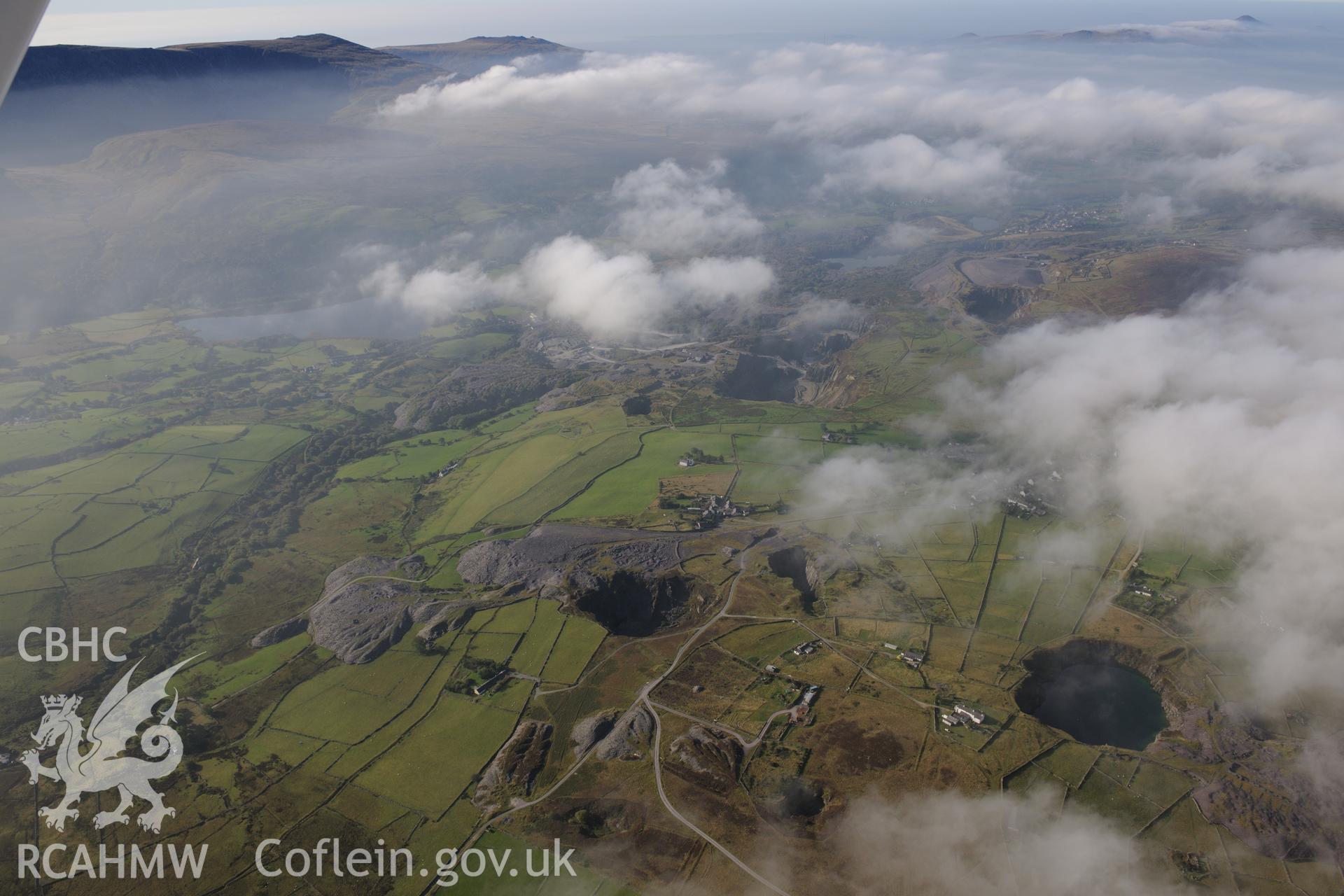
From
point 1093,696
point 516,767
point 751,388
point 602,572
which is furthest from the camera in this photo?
point 751,388

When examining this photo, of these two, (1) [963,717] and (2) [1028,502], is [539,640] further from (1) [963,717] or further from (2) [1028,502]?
(2) [1028,502]

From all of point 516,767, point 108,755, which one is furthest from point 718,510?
point 108,755

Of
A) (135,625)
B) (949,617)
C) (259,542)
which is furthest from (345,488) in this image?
(949,617)

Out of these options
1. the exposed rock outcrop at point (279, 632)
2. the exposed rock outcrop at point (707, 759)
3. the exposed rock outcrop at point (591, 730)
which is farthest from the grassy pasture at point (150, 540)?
the exposed rock outcrop at point (707, 759)

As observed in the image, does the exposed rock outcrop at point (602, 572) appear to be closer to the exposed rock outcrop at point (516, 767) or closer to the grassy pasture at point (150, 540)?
the exposed rock outcrop at point (516, 767)

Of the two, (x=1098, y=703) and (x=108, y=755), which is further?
(x=1098, y=703)

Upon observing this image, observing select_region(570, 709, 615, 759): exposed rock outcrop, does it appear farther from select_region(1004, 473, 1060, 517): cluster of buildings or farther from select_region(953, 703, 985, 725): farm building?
select_region(1004, 473, 1060, 517): cluster of buildings
